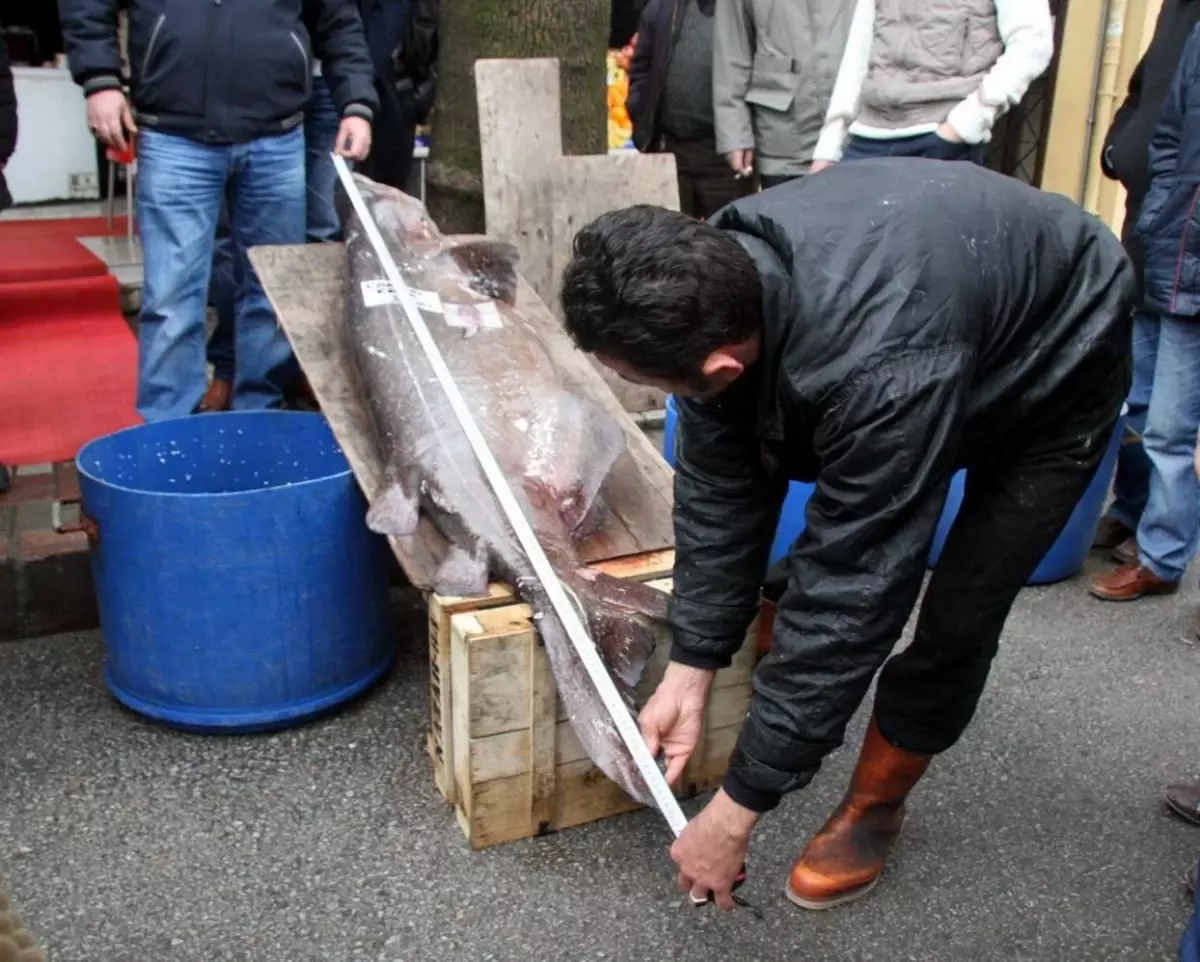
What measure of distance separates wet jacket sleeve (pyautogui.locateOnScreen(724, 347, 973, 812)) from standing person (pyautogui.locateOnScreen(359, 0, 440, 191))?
378 centimetres

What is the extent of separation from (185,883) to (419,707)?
870mm

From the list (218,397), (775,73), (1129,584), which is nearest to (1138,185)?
(1129,584)

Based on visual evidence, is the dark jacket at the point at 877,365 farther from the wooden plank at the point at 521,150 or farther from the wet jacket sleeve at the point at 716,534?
the wooden plank at the point at 521,150

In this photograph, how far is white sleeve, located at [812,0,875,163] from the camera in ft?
15.4

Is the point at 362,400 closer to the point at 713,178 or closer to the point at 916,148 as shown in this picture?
the point at 916,148

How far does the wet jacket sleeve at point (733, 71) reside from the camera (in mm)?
5195

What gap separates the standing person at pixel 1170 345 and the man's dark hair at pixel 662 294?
2.42 meters

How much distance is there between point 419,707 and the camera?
339 cm

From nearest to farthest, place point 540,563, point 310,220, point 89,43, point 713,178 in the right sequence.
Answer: point 540,563 → point 89,43 → point 310,220 → point 713,178

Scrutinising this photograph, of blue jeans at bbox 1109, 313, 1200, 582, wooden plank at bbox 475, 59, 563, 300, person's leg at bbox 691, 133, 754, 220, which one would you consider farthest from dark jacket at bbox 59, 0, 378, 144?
blue jeans at bbox 1109, 313, 1200, 582

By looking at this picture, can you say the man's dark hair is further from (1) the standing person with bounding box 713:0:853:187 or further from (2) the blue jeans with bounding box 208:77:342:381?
(1) the standing person with bounding box 713:0:853:187

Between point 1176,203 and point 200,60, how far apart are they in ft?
10.2

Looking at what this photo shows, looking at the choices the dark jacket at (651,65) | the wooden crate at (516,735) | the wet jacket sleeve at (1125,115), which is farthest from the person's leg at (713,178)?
the wooden crate at (516,735)

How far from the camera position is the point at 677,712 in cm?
254
